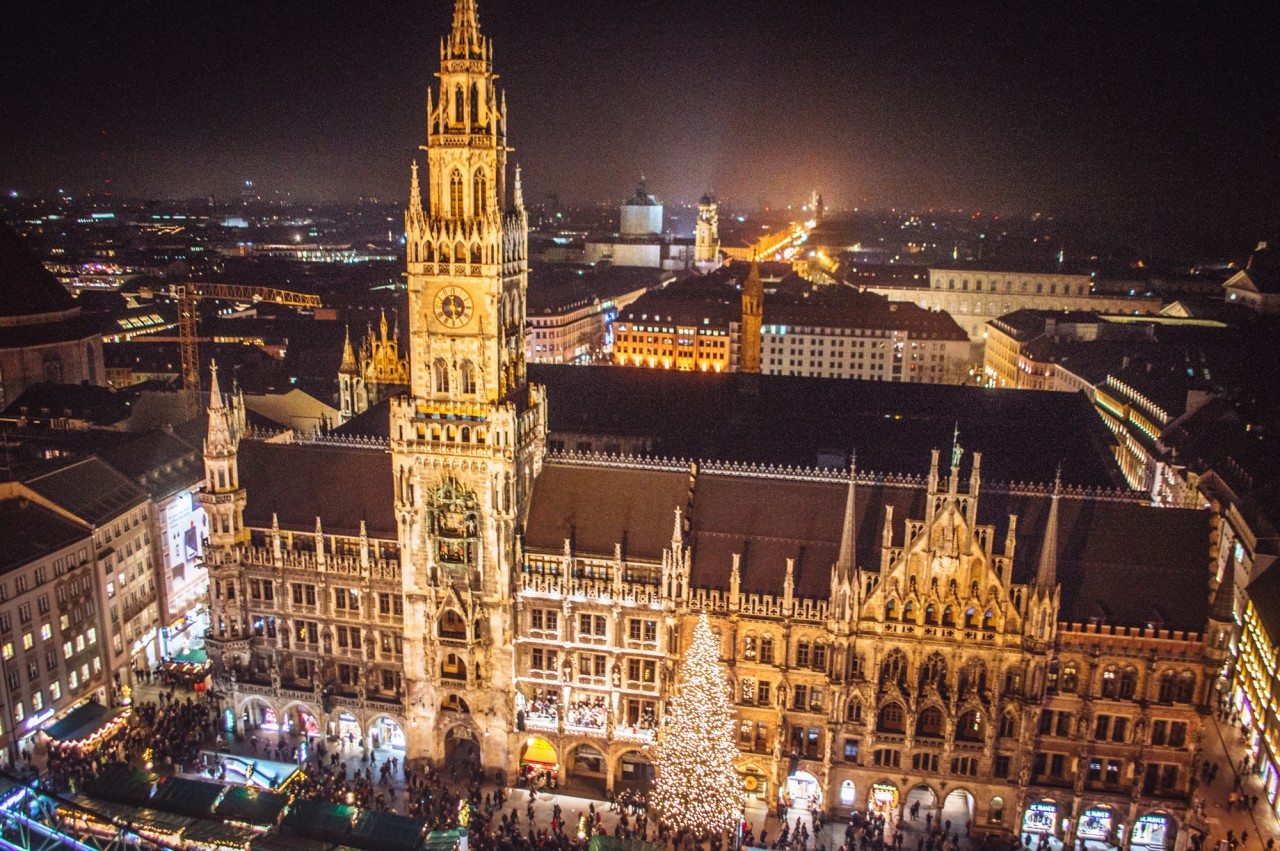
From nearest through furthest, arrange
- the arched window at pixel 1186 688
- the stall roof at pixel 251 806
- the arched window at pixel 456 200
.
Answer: the stall roof at pixel 251 806 → the arched window at pixel 1186 688 → the arched window at pixel 456 200

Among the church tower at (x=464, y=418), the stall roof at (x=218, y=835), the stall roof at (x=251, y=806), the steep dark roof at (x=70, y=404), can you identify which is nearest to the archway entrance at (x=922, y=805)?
the church tower at (x=464, y=418)

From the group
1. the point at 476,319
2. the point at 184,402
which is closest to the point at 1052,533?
the point at 476,319

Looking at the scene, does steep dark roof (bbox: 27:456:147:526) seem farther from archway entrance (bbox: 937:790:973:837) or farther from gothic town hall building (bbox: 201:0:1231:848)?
archway entrance (bbox: 937:790:973:837)

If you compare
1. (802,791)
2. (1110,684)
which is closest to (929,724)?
(802,791)

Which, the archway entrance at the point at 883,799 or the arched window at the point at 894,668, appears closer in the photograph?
the arched window at the point at 894,668

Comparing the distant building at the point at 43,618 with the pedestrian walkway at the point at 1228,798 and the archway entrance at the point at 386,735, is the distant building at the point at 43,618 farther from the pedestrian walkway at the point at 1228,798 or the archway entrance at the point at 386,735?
the pedestrian walkway at the point at 1228,798

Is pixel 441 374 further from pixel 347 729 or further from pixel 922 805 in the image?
pixel 922 805

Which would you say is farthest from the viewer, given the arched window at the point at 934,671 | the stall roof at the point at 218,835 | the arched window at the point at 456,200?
the arched window at the point at 456,200
